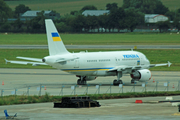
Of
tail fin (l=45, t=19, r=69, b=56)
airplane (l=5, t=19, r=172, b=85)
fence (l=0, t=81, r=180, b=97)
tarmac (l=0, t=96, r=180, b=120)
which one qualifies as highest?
tail fin (l=45, t=19, r=69, b=56)

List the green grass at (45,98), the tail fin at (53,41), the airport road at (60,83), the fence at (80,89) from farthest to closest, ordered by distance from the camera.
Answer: the tail fin at (53,41) → the airport road at (60,83) → the fence at (80,89) → the green grass at (45,98)

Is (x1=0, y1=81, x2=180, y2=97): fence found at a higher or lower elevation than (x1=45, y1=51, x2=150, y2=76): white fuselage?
lower

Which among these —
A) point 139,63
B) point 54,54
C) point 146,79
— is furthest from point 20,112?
point 139,63

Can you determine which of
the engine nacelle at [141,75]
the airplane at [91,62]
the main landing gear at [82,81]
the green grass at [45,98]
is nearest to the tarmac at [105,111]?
the green grass at [45,98]

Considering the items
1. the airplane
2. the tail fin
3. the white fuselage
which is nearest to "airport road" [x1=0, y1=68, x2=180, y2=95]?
the airplane

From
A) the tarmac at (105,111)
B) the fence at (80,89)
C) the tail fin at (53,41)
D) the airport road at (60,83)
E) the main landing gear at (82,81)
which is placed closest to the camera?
the tarmac at (105,111)

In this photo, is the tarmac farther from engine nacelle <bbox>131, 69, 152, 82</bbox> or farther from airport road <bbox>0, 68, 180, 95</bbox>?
engine nacelle <bbox>131, 69, 152, 82</bbox>

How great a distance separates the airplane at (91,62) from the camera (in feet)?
154

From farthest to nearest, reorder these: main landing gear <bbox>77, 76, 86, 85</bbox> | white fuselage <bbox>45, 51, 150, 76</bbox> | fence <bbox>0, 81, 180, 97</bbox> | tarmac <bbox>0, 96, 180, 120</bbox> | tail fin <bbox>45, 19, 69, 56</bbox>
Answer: main landing gear <bbox>77, 76, 86, 85</bbox> → white fuselage <bbox>45, 51, 150, 76</bbox> → tail fin <bbox>45, 19, 69, 56</bbox> → fence <bbox>0, 81, 180, 97</bbox> → tarmac <bbox>0, 96, 180, 120</bbox>

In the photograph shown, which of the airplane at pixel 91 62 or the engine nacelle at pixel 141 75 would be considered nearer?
the airplane at pixel 91 62

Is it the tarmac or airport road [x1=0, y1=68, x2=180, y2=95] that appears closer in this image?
the tarmac

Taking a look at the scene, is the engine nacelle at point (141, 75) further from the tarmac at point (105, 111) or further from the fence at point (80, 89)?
the tarmac at point (105, 111)

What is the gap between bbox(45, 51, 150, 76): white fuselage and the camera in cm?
4706

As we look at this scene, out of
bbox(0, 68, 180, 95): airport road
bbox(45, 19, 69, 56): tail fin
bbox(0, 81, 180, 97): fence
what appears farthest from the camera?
bbox(45, 19, 69, 56): tail fin
